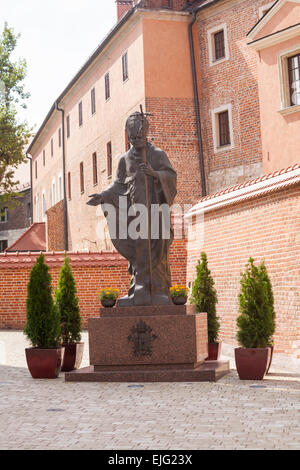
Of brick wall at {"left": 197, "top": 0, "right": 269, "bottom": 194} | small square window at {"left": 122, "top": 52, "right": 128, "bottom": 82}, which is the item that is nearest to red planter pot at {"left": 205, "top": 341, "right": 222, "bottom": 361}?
brick wall at {"left": 197, "top": 0, "right": 269, "bottom": 194}

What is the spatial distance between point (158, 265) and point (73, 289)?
1875mm

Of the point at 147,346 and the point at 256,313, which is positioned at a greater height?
the point at 256,313

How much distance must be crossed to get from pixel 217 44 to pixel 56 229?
15.7 m

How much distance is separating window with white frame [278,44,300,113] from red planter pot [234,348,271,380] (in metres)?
9.93

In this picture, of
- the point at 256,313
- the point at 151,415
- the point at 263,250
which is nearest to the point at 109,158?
the point at 263,250

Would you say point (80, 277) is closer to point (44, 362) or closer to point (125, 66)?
point (125, 66)

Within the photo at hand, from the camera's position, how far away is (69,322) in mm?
10352

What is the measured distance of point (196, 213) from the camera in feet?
53.3

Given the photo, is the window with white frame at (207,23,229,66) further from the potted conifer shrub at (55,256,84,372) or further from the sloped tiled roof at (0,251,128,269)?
the potted conifer shrub at (55,256,84,372)

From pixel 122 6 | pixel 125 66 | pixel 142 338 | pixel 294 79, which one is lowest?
pixel 142 338

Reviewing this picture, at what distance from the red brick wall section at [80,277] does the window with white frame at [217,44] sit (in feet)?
26.7

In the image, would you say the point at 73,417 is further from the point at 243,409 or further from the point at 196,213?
the point at 196,213

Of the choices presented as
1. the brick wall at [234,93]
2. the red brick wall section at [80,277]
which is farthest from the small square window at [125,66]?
the red brick wall section at [80,277]

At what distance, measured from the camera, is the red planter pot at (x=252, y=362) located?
8.98 m
